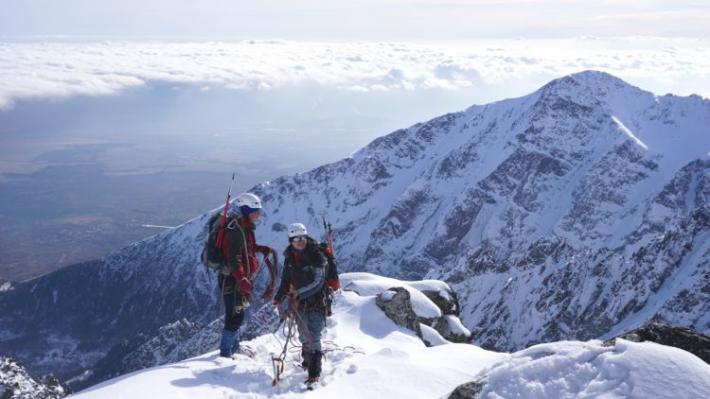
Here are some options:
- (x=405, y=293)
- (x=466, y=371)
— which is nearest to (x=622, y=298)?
(x=405, y=293)

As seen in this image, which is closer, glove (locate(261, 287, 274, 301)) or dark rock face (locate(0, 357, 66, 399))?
glove (locate(261, 287, 274, 301))

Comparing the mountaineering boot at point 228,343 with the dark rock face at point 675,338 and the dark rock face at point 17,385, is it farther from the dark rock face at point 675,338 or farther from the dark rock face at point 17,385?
the dark rock face at point 17,385

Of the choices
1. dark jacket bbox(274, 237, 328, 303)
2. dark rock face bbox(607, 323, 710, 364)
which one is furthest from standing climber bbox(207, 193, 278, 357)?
dark rock face bbox(607, 323, 710, 364)

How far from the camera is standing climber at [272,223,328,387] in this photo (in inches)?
522

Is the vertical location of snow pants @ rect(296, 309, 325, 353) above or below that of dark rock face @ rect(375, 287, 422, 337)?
above

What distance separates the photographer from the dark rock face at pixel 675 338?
9625 mm

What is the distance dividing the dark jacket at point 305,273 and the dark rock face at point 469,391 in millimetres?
4996

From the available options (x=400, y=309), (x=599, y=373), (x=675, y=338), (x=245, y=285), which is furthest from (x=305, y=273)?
(x=400, y=309)

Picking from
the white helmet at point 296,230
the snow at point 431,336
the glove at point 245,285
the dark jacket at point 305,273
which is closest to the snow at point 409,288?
the snow at point 431,336

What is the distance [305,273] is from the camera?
13383 mm

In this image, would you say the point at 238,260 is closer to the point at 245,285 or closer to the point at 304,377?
the point at 245,285

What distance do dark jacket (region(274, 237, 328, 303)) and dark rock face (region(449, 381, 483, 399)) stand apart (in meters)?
5.00

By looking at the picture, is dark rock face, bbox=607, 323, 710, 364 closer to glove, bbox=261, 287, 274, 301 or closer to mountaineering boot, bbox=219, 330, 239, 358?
glove, bbox=261, 287, 274, 301

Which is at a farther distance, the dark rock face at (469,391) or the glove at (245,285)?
the glove at (245,285)
